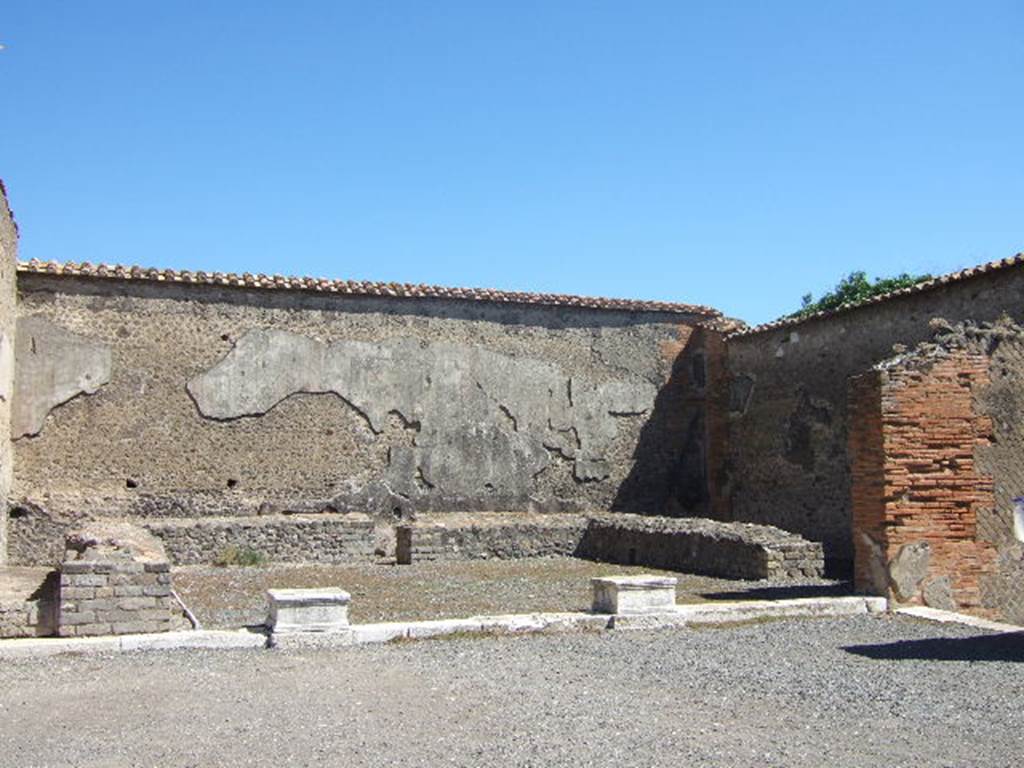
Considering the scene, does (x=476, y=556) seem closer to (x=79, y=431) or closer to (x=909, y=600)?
(x=79, y=431)

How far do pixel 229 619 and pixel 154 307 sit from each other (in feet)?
23.6

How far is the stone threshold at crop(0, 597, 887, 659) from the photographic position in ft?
21.2

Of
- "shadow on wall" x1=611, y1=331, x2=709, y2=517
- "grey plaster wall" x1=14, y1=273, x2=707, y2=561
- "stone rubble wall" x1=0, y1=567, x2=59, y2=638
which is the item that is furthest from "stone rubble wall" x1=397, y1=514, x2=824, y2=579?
"stone rubble wall" x1=0, y1=567, x2=59, y2=638

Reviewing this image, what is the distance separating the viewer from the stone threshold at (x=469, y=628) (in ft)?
21.2

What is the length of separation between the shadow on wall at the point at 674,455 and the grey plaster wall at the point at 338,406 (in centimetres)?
3

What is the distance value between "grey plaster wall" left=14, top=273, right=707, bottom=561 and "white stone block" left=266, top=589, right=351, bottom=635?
7.58 metres

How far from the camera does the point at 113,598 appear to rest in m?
6.98

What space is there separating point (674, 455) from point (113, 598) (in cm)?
1135

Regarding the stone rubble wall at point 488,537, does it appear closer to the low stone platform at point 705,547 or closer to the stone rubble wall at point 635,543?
the stone rubble wall at point 635,543

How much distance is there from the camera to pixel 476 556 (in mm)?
13820

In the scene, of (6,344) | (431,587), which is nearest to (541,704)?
(431,587)

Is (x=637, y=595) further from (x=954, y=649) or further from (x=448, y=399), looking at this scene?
(x=448, y=399)

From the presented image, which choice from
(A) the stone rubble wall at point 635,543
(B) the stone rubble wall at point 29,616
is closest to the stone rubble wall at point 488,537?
(A) the stone rubble wall at point 635,543

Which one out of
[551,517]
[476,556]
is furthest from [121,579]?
[551,517]
